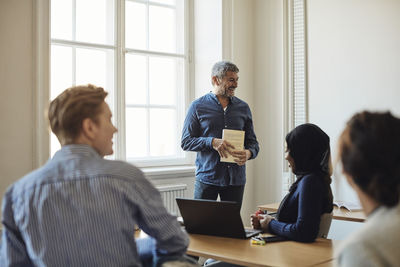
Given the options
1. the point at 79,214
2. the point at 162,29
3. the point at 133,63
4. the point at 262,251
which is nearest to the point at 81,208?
the point at 79,214

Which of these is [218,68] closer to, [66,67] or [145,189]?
[66,67]

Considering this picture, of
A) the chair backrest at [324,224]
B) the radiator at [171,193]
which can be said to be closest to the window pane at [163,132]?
the radiator at [171,193]

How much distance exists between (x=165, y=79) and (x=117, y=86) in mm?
661

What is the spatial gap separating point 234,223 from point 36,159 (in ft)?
7.59

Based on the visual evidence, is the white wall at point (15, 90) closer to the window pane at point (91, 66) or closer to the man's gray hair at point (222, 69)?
the window pane at point (91, 66)

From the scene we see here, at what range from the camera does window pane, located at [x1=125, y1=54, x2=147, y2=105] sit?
520cm

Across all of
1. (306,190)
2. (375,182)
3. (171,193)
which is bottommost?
(171,193)

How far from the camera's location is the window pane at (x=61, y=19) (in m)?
4.71

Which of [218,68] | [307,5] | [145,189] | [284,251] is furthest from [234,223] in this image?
[307,5]

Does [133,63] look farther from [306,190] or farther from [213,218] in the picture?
[306,190]

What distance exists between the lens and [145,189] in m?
1.61

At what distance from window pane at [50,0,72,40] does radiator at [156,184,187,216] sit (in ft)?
5.73

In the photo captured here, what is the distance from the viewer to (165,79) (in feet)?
18.1

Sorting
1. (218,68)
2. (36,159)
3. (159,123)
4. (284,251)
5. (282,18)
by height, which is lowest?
(284,251)
